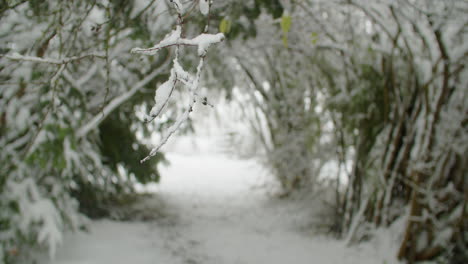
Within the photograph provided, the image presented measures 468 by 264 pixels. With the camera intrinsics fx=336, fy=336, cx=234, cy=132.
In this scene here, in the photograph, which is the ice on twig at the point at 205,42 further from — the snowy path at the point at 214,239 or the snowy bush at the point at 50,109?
the snowy path at the point at 214,239

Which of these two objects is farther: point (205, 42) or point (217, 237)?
Result: point (217, 237)

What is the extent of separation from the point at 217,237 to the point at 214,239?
0.07m

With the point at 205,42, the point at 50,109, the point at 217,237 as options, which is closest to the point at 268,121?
the point at 217,237

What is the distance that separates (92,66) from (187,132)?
5.78 feet

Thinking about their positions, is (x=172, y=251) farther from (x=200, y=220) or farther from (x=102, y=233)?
(x=200, y=220)

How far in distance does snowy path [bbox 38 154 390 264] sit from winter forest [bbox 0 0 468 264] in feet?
0.08

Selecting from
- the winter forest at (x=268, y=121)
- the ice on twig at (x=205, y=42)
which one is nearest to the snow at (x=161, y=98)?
the ice on twig at (x=205, y=42)

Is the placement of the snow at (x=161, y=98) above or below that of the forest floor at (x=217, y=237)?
above

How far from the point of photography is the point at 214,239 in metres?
3.70

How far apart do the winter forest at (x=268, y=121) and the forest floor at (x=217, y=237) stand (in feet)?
0.07

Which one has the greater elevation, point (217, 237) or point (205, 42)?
point (205, 42)

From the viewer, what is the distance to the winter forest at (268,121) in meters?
2.46

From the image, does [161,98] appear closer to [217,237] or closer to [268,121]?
[217,237]

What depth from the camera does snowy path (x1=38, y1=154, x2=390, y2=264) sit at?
3062 mm
